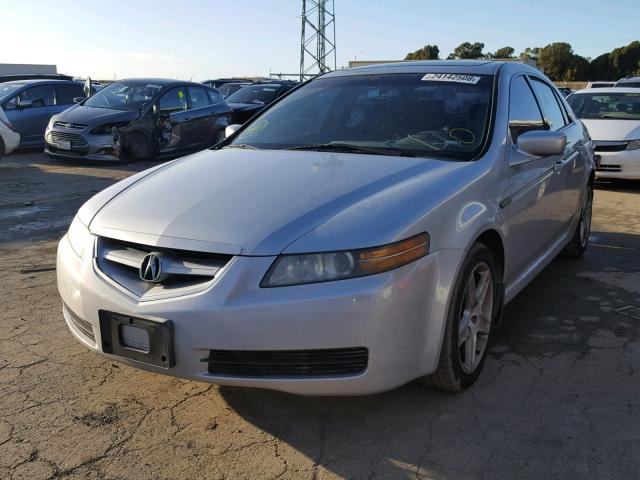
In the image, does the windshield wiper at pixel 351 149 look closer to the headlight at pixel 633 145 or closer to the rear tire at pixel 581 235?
the rear tire at pixel 581 235

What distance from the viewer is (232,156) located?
364 centimetres

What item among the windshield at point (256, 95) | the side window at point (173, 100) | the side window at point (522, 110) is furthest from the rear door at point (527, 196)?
the windshield at point (256, 95)

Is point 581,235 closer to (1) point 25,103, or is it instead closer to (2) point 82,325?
(2) point 82,325

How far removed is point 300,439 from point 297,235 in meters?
0.87

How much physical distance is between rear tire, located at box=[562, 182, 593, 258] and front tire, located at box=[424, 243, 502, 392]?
2.26m

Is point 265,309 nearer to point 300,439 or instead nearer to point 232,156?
point 300,439

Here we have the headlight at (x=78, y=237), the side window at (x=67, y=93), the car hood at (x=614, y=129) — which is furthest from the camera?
the side window at (x=67, y=93)

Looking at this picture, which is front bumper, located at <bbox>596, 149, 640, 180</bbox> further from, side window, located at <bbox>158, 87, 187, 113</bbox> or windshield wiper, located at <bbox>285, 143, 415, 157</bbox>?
side window, located at <bbox>158, 87, 187, 113</bbox>

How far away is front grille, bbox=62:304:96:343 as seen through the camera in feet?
9.31

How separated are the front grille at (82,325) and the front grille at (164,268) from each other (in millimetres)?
285

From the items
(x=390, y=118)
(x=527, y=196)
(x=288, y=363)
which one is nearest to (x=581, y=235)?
(x=527, y=196)

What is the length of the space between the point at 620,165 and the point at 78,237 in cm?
816

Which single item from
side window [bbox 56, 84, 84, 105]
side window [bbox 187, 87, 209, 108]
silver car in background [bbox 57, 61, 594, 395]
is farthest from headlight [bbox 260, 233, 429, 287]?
side window [bbox 56, 84, 84, 105]

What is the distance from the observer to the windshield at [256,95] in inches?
581
